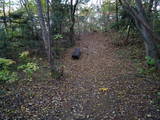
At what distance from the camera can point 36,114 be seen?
12.6 feet

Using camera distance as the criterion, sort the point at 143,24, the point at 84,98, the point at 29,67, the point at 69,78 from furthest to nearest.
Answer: the point at 69,78
the point at 29,67
the point at 84,98
the point at 143,24

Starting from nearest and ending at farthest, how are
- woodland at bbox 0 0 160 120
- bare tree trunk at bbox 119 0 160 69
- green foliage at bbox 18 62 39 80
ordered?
bare tree trunk at bbox 119 0 160 69 < woodland at bbox 0 0 160 120 < green foliage at bbox 18 62 39 80

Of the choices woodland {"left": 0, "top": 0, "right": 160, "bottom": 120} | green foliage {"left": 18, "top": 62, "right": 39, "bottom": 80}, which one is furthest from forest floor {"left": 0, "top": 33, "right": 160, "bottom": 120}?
green foliage {"left": 18, "top": 62, "right": 39, "bottom": 80}

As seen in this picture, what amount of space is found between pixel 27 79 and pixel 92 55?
5982 millimetres

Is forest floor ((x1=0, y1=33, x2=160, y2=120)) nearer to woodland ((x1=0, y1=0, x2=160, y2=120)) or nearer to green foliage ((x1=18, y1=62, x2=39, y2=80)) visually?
woodland ((x1=0, y1=0, x2=160, y2=120))

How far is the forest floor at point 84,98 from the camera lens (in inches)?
146

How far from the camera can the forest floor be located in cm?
372

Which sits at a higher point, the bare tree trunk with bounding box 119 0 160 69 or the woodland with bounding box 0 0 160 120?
the bare tree trunk with bounding box 119 0 160 69

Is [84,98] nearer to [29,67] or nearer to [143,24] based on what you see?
[29,67]

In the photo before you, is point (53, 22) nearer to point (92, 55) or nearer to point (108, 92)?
point (92, 55)

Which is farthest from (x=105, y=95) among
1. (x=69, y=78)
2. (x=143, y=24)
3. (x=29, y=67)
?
(x=143, y=24)

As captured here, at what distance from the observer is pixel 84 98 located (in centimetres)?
471

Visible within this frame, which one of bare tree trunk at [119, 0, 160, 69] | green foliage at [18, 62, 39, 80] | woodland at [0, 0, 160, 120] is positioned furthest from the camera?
green foliage at [18, 62, 39, 80]

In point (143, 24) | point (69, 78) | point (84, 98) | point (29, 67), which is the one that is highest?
point (143, 24)
